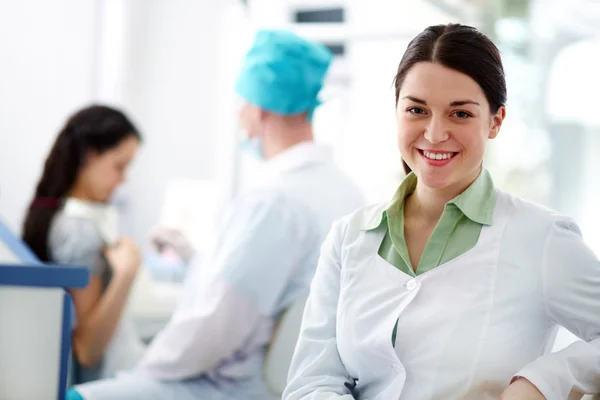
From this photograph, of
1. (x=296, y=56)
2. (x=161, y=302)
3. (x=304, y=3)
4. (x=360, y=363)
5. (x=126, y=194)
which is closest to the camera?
(x=360, y=363)

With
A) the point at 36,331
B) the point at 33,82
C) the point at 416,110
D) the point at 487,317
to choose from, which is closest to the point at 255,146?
the point at 36,331

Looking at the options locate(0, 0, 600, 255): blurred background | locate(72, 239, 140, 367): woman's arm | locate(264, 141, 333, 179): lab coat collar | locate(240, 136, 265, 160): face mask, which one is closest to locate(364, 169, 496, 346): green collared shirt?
locate(264, 141, 333, 179): lab coat collar

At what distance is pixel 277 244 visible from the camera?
1596 mm

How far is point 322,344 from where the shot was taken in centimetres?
111

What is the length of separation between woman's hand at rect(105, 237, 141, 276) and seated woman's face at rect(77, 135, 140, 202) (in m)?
0.17

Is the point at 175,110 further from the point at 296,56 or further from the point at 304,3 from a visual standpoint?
the point at 296,56

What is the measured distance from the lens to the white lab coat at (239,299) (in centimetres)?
157

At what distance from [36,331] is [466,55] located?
823 millimetres

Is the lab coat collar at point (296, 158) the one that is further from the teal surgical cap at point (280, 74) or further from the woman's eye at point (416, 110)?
the woman's eye at point (416, 110)

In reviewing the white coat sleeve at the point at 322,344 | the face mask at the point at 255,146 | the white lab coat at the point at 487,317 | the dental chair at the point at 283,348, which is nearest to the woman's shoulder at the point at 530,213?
the white lab coat at the point at 487,317

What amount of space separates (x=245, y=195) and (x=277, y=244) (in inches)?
5.2

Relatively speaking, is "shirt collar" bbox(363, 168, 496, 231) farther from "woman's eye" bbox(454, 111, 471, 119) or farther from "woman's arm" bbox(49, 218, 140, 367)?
"woman's arm" bbox(49, 218, 140, 367)

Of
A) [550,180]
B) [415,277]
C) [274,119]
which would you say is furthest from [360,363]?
[550,180]

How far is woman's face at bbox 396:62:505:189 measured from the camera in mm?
986
